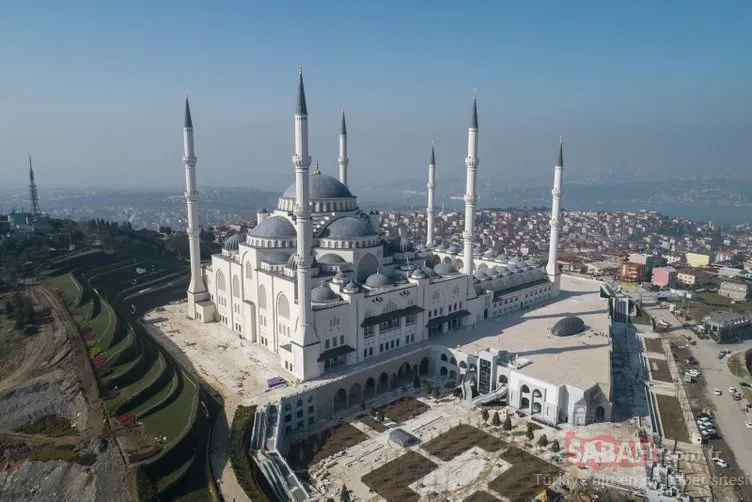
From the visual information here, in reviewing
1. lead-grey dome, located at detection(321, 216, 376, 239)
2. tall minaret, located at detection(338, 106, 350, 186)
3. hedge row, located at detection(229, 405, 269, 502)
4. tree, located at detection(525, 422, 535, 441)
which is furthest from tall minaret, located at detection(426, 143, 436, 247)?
hedge row, located at detection(229, 405, 269, 502)

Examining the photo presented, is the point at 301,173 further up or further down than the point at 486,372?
further up

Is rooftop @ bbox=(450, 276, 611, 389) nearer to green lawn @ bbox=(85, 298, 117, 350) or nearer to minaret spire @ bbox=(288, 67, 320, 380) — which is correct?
minaret spire @ bbox=(288, 67, 320, 380)

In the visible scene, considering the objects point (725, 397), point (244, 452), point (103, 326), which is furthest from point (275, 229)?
point (725, 397)

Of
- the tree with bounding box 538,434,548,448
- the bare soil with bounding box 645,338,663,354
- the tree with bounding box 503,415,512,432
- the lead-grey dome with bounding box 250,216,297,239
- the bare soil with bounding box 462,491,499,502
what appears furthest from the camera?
the bare soil with bounding box 645,338,663,354

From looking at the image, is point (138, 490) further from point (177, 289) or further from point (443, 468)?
point (177, 289)

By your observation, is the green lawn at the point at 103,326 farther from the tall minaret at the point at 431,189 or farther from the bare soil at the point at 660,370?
the bare soil at the point at 660,370

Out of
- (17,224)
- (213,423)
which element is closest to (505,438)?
(213,423)
